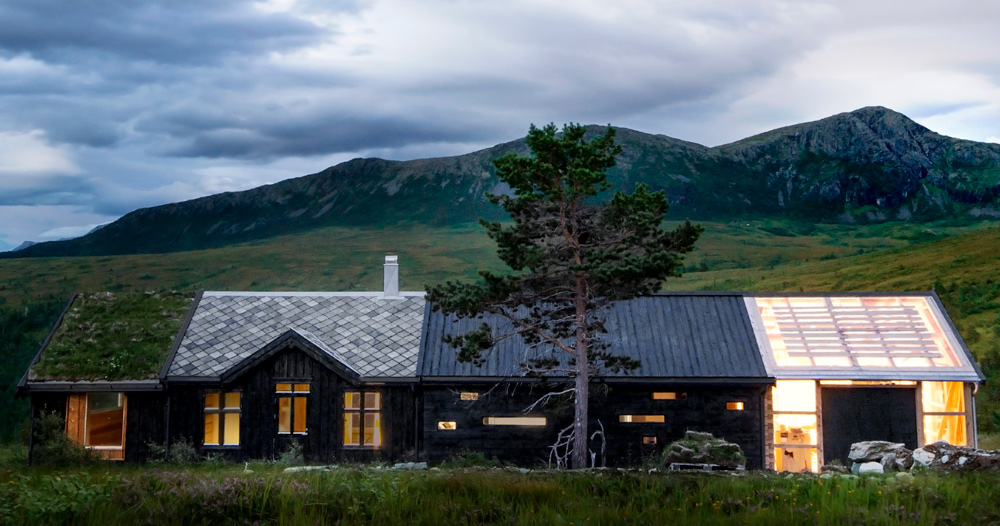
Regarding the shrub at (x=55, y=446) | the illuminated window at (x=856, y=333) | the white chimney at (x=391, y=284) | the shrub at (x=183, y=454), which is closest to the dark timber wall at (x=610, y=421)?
the illuminated window at (x=856, y=333)

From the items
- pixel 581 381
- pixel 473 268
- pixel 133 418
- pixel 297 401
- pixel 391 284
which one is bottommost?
pixel 133 418

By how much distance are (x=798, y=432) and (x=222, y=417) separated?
15.5 metres

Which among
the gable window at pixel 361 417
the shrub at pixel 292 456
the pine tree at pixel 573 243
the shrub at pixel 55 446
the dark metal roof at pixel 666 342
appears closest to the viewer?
the pine tree at pixel 573 243

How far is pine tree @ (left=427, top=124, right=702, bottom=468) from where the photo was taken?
1688 centimetres

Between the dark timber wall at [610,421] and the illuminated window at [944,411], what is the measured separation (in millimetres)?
4211

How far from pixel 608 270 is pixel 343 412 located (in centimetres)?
919

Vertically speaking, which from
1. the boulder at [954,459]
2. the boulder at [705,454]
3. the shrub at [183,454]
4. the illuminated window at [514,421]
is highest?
the boulder at [954,459]

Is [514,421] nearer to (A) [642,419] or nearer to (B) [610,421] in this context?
(B) [610,421]

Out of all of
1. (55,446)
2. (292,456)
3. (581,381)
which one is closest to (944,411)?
(581,381)

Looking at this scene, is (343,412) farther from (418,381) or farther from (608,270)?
(608,270)

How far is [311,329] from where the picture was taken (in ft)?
78.6

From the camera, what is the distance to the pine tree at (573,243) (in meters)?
16.9

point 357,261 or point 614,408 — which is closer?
point 614,408

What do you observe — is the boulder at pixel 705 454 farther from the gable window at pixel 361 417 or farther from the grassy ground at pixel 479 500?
the gable window at pixel 361 417
